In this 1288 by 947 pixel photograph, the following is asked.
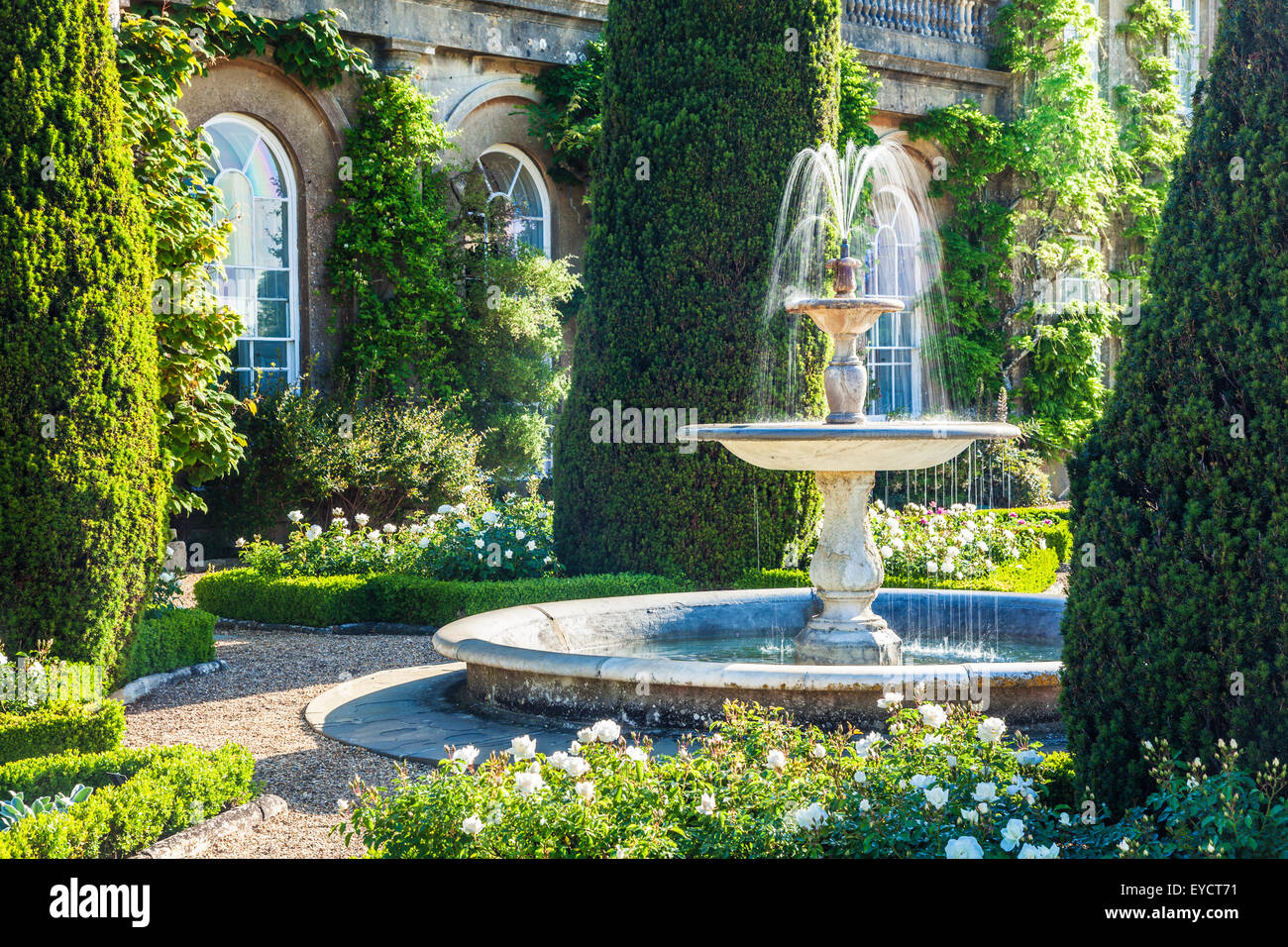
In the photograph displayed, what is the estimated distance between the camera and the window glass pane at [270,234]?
1313 centimetres

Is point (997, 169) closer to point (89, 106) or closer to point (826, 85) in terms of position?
point (826, 85)

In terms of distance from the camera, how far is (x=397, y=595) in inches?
354

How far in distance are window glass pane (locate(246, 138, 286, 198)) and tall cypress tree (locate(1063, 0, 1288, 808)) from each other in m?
11.2

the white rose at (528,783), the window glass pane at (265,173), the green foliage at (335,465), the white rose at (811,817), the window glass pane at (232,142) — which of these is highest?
the window glass pane at (232,142)

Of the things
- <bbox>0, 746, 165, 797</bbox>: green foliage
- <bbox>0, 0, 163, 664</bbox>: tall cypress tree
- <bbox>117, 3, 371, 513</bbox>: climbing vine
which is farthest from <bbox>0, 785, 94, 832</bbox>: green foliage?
<bbox>117, 3, 371, 513</bbox>: climbing vine

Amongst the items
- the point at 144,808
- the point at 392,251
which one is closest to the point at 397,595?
the point at 144,808

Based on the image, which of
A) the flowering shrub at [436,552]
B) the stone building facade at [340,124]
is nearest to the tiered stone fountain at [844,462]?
the flowering shrub at [436,552]

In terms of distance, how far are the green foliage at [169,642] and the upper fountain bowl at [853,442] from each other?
3.27 metres

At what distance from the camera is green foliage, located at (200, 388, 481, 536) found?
12047 millimetres

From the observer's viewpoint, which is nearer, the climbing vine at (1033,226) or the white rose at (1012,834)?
the white rose at (1012,834)

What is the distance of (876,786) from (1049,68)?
1706 cm

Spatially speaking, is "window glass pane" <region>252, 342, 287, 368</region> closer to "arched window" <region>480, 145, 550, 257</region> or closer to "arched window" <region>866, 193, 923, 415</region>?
"arched window" <region>480, 145, 550, 257</region>

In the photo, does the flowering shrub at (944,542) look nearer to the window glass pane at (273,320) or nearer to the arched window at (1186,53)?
the window glass pane at (273,320)
